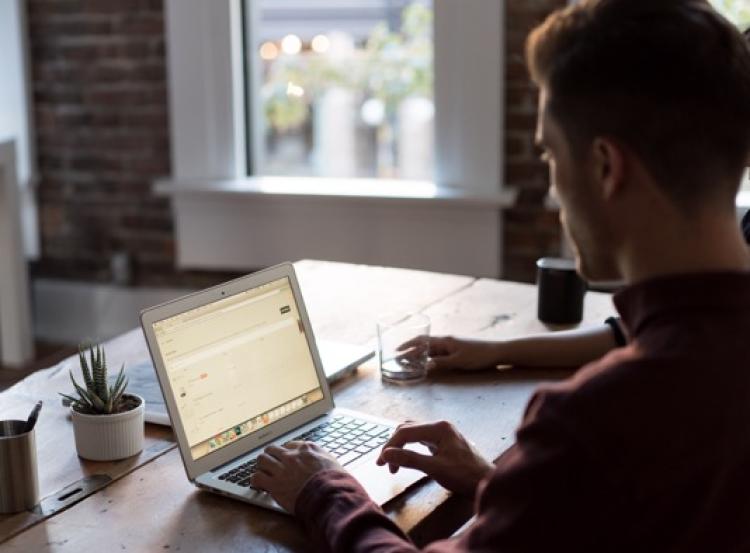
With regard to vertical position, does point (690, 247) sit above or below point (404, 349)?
above

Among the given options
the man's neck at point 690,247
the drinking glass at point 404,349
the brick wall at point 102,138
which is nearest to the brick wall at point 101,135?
the brick wall at point 102,138

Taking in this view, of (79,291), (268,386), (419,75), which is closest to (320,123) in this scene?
(419,75)

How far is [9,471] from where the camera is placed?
56.7 inches

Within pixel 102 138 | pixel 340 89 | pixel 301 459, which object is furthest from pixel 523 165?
pixel 301 459

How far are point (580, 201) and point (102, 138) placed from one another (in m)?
3.24

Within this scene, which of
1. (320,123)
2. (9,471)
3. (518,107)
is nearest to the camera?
(9,471)

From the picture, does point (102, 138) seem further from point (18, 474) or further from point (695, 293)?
point (695, 293)

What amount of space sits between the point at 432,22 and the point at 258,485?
2.51 metres

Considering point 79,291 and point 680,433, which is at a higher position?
point 680,433

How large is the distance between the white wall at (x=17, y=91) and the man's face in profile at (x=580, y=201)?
10.3 feet

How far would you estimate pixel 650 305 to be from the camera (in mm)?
1094

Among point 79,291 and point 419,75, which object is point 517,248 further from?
point 79,291

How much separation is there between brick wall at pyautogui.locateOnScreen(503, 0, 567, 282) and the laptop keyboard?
2.06m

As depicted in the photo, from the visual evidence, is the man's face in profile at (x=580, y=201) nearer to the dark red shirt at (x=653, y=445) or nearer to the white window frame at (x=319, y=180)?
the dark red shirt at (x=653, y=445)
